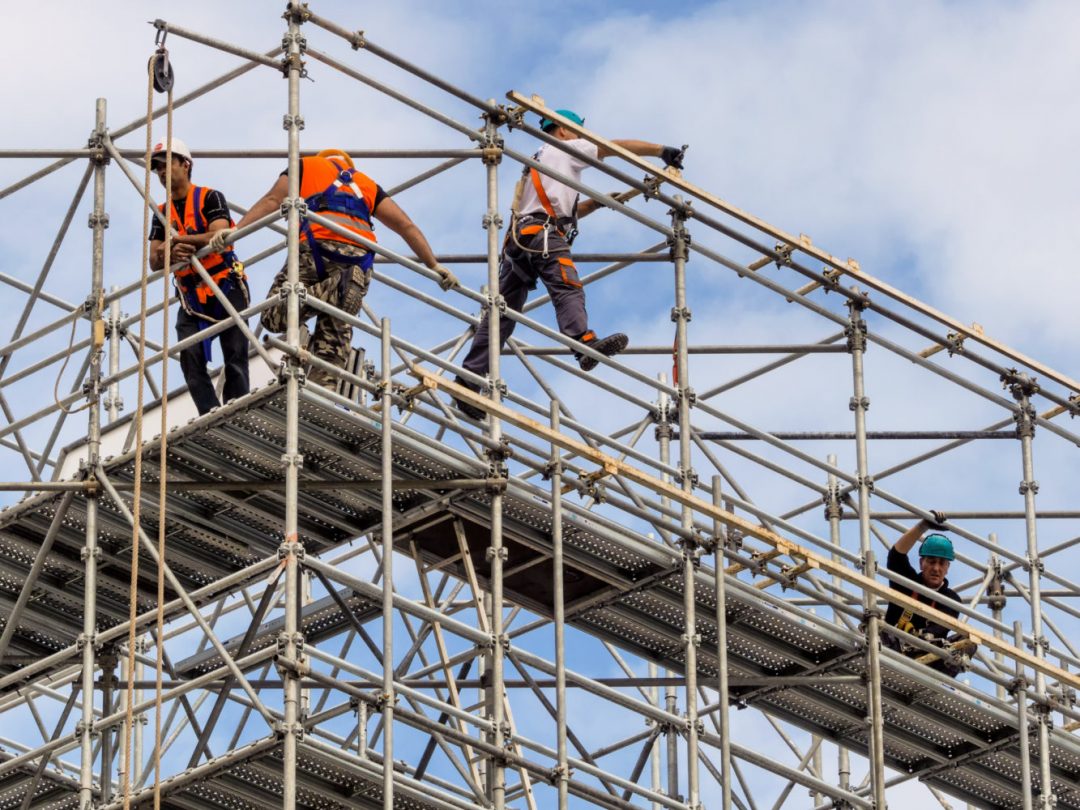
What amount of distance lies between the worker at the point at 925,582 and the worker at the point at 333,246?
18.9 feet

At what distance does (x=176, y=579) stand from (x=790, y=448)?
565 centimetres

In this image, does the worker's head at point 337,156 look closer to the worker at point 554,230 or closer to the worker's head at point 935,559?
the worker at point 554,230

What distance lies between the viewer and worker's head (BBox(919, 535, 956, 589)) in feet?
97.8

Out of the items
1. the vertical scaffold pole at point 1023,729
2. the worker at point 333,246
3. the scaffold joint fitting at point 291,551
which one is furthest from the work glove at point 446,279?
the vertical scaffold pole at point 1023,729

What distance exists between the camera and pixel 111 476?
2489 cm

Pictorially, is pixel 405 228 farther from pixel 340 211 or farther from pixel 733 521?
pixel 733 521

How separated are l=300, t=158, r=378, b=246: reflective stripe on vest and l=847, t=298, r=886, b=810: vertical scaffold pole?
17.8 ft

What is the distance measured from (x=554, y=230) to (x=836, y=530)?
4.72 m

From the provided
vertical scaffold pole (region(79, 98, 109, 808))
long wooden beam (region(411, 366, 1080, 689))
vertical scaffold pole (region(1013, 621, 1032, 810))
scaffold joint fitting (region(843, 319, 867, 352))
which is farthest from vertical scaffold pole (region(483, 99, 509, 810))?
vertical scaffold pole (region(1013, 621, 1032, 810))

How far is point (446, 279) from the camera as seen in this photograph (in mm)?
25641

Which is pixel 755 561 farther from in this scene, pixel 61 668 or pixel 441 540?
pixel 61 668

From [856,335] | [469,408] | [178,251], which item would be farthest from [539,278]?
[178,251]

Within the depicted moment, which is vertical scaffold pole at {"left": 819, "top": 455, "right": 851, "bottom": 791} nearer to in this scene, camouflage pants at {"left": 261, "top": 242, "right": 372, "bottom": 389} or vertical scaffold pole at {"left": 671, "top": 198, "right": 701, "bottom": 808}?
vertical scaffold pole at {"left": 671, "top": 198, "right": 701, "bottom": 808}

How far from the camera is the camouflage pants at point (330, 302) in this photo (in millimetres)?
24688
